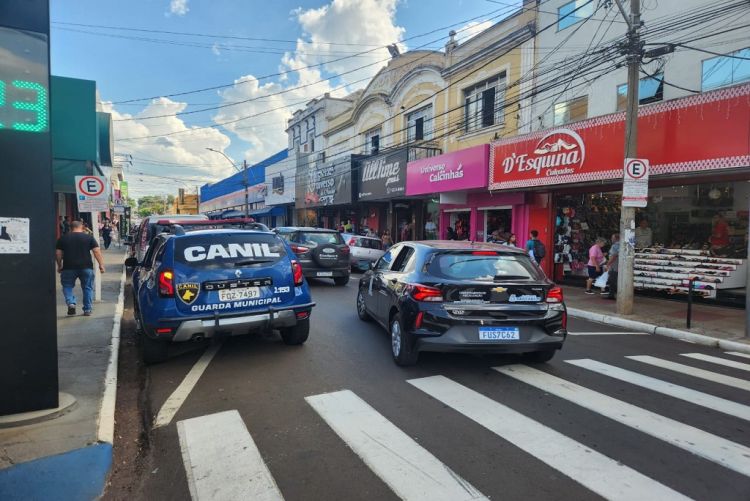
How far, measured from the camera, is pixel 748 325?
786 centimetres

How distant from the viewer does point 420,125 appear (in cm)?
2333

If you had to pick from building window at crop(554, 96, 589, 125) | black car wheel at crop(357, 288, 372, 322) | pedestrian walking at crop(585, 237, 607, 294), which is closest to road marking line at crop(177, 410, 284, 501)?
black car wheel at crop(357, 288, 372, 322)

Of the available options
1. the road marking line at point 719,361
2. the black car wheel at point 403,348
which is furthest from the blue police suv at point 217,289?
the road marking line at point 719,361

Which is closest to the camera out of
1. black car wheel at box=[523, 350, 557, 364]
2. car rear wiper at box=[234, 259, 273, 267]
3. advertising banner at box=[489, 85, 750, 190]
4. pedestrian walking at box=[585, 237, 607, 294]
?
car rear wiper at box=[234, 259, 273, 267]

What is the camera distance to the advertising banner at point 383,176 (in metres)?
20.5

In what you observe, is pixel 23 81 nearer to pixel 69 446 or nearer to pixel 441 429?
pixel 69 446

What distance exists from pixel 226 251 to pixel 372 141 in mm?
23154

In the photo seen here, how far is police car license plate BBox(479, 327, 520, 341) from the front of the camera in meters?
5.26

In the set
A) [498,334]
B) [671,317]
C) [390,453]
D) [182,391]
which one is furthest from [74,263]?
[671,317]

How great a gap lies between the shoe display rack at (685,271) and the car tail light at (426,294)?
7906mm

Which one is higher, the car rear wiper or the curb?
the car rear wiper

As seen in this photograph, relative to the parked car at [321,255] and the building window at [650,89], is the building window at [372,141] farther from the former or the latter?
the building window at [650,89]

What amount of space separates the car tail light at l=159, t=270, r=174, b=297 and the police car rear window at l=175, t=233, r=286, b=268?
21 cm

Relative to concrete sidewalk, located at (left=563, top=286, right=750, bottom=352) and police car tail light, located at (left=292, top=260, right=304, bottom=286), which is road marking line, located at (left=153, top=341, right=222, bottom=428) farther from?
concrete sidewalk, located at (left=563, top=286, right=750, bottom=352)
